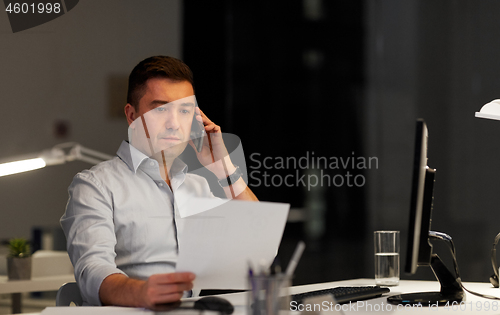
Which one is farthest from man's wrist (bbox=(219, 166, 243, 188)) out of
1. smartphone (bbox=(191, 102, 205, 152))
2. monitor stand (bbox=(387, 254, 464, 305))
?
monitor stand (bbox=(387, 254, 464, 305))

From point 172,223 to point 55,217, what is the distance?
1293mm

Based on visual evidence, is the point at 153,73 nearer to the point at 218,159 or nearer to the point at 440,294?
the point at 218,159

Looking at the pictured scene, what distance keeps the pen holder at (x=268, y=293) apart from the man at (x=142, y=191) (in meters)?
0.47

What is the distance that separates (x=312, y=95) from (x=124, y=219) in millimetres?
1965

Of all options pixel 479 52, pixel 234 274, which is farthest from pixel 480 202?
pixel 234 274

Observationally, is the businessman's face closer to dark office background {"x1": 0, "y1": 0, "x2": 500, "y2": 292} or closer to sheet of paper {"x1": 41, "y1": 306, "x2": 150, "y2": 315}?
sheet of paper {"x1": 41, "y1": 306, "x2": 150, "y2": 315}

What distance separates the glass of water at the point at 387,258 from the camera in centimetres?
165

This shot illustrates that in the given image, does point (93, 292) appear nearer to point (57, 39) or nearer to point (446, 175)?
point (57, 39)

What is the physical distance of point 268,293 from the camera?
853 millimetres

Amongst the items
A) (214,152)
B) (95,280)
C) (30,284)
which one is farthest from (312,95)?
(95,280)

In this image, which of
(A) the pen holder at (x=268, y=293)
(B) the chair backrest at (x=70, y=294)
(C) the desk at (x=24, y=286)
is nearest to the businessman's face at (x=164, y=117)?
(B) the chair backrest at (x=70, y=294)

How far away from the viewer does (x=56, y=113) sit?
2.57 metres

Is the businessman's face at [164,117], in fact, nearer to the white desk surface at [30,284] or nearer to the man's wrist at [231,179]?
the man's wrist at [231,179]

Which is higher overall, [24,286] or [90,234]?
[90,234]
